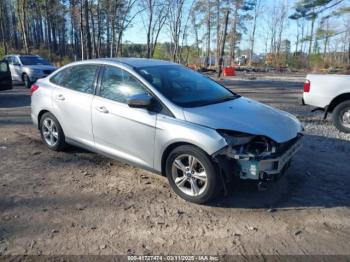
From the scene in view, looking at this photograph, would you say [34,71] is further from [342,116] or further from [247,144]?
[247,144]

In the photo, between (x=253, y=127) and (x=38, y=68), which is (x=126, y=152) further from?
(x=38, y=68)

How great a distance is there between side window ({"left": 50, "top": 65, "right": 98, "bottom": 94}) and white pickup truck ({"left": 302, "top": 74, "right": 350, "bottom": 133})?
199 inches

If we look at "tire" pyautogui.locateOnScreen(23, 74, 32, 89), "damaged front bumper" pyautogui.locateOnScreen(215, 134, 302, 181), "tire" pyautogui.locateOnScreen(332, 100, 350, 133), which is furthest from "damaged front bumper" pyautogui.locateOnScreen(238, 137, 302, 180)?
"tire" pyautogui.locateOnScreen(23, 74, 32, 89)

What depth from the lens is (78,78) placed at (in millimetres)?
5305

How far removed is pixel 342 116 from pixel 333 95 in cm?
55

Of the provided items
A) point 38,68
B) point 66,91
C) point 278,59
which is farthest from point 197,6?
point 66,91

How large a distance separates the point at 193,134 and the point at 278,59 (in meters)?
56.8

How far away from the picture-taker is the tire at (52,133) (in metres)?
5.58

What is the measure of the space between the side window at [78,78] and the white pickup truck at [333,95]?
16.6ft

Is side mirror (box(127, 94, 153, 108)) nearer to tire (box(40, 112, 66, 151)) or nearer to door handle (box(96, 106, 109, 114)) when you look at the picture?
door handle (box(96, 106, 109, 114))

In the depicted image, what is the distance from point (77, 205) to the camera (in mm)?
3971

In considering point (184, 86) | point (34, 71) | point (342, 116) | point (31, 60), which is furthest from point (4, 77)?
point (342, 116)

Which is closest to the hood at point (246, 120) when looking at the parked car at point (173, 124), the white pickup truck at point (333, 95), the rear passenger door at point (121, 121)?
the parked car at point (173, 124)

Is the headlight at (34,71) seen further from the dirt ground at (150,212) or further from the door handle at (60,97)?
the door handle at (60,97)
